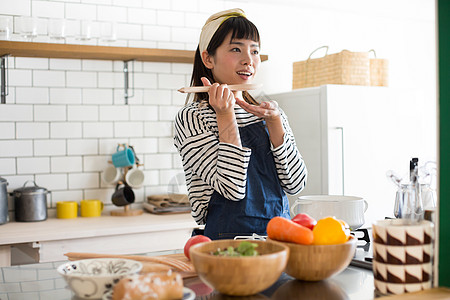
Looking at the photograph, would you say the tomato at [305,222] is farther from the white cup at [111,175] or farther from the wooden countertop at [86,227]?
the white cup at [111,175]

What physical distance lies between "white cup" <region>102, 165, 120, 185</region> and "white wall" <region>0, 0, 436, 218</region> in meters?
0.05

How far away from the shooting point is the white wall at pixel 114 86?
367cm

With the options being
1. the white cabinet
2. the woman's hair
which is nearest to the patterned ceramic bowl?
the woman's hair

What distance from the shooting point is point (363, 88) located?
3910 millimetres

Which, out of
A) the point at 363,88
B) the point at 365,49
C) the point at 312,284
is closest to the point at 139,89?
the point at 363,88

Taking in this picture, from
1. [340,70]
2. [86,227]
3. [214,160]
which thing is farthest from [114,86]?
[214,160]

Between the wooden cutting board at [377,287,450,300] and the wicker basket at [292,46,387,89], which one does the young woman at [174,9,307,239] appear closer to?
the wooden cutting board at [377,287,450,300]

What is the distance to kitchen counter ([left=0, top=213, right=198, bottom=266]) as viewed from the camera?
3100 mm

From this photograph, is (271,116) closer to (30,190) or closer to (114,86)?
(30,190)

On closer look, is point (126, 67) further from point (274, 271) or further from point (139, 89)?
point (274, 271)

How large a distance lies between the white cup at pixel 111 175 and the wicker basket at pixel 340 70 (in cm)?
147

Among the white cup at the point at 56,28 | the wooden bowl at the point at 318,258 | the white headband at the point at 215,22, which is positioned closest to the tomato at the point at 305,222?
the wooden bowl at the point at 318,258

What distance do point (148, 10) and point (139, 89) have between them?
56cm

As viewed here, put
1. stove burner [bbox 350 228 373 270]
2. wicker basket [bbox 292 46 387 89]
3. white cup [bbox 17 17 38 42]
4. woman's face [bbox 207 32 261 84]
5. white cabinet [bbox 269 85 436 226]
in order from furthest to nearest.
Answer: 1. wicker basket [bbox 292 46 387 89]
2. white cabinet [bbox 269 85 436 226]
3. white cup [bbox 17 17 38 42]
4. woman's face [bbox 207 32 261 84]
5. stove burner [bbox 350 228 373 270]
